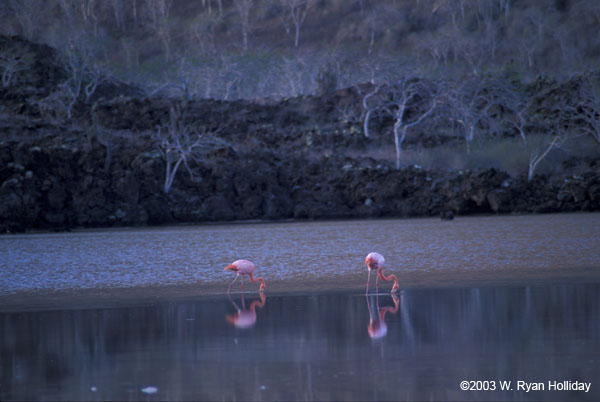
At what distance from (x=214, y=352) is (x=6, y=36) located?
72182 millimetres

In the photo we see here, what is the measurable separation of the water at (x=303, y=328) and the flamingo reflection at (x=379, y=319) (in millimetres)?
27

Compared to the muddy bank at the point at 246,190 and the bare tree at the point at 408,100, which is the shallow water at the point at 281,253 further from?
the bare tree at the point at 408,100

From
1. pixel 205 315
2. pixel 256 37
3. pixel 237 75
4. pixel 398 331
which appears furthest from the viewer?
pixel 256 37

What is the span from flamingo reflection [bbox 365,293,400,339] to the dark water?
0.02 meters

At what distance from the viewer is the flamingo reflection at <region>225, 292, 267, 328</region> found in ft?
32.4

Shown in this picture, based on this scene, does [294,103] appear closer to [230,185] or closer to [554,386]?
[230,185]

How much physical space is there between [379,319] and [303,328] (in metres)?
1.20

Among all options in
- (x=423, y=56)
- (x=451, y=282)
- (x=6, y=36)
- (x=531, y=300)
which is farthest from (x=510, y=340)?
(x=423, y=56)

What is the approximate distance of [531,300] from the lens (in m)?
11.3

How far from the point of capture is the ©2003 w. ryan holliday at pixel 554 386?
6207mm

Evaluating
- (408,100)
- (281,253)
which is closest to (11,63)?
(408,100)

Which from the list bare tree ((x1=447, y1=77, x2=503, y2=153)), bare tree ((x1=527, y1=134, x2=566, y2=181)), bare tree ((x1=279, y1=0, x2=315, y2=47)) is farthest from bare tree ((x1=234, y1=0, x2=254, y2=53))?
bare tree ((x1=527, y1=134, x2=566, y2=181))

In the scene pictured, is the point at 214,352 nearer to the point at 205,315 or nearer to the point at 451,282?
the point at 205,315

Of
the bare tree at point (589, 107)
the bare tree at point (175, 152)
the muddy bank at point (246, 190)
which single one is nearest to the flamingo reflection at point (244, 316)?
the muddy bank at point (246, 190)
